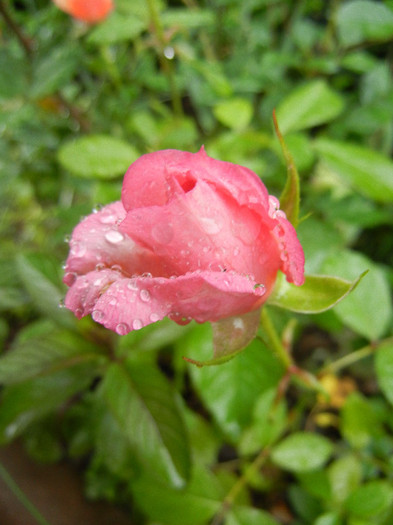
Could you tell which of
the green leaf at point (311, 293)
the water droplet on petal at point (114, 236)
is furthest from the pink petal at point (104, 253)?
the green leaf at point (311, 293)

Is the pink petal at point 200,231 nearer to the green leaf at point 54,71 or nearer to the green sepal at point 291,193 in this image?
the green sepal at point 291,193

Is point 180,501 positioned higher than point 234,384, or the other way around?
point 234,384

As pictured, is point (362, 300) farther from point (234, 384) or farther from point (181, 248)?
point (181, 248)

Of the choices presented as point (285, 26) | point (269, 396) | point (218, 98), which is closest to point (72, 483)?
point (269, 396)

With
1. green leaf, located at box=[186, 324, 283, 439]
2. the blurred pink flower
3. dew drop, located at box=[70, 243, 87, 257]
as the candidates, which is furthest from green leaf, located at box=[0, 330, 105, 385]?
the blurred pink flower

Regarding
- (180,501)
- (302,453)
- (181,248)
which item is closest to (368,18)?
(181,248)

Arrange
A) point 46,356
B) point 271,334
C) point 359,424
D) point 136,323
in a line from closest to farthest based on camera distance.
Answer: point 136,323 → point 271,334 → point 46,356 → point 359,424

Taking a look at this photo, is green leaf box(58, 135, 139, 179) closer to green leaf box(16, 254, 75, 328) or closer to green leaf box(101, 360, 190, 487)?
green leaf box(16, 254, 75, 328)
